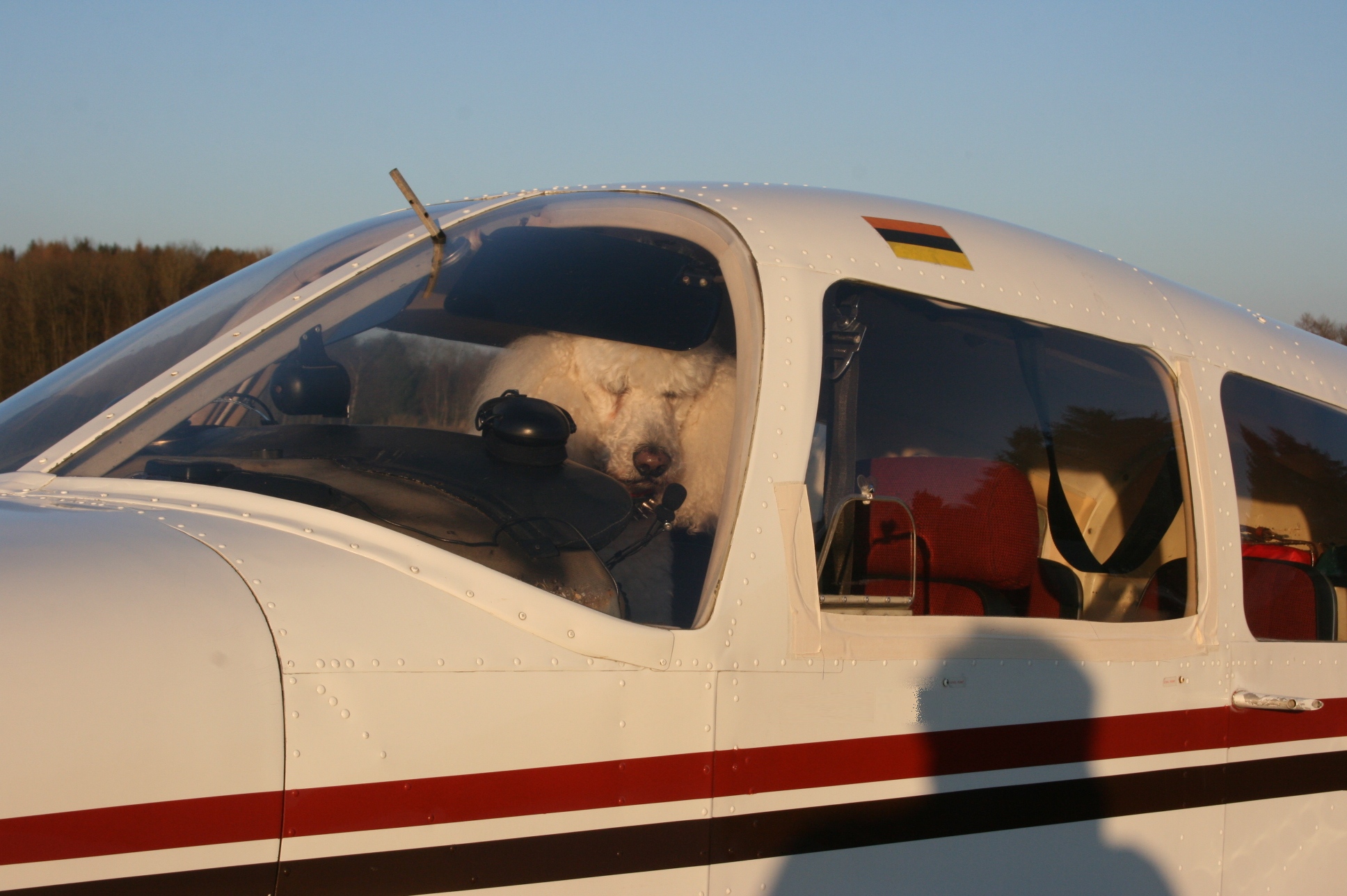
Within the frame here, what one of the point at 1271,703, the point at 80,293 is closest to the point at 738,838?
the point at 1271,703

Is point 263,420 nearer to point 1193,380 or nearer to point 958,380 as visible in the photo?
point 958,380

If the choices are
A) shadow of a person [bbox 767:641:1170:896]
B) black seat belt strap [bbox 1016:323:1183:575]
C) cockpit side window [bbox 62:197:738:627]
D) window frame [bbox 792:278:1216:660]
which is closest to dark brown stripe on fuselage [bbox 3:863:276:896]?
cockpit side window [bbox 62:197:738:627]

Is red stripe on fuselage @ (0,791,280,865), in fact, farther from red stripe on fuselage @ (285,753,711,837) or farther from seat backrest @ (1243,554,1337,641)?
seat backrest @ (1243,554,1337,641)

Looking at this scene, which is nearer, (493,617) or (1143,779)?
(493,617)

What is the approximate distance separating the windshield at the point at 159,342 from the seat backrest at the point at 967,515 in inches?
52.2

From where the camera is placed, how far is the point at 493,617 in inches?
68.8

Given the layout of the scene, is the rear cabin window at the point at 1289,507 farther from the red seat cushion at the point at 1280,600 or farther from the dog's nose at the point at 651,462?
the dog's nose at the point at 651,462

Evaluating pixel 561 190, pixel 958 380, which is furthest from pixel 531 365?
pixel 958 380

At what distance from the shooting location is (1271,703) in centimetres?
264

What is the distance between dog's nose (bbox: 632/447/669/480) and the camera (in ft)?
8.01

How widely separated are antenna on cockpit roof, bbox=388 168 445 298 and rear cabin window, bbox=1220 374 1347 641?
6.97ft

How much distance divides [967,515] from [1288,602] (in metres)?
1.21

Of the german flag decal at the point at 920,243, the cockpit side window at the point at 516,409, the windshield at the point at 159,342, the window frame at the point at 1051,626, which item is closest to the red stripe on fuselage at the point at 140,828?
the cockpit side window at the point at 516,409

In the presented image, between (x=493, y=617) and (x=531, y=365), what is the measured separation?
981 mm
